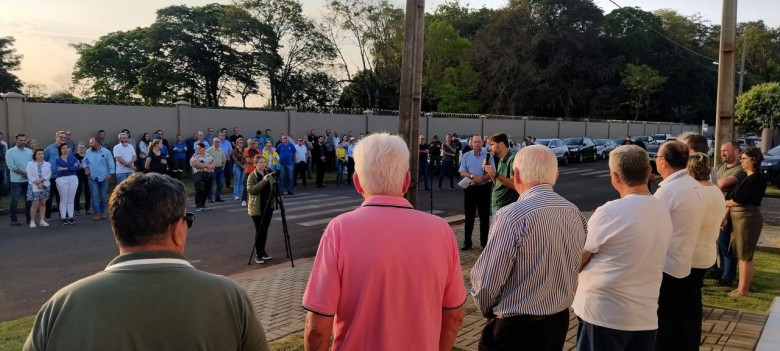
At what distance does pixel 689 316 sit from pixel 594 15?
63.7 meters

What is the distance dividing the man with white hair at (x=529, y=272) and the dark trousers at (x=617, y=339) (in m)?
0.38

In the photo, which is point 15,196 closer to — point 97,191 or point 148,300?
point 97,191

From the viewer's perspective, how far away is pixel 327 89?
4781cm

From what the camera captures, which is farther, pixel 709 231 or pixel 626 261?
pixel 709 231

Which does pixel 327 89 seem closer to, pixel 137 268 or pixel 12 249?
pixel 12 249

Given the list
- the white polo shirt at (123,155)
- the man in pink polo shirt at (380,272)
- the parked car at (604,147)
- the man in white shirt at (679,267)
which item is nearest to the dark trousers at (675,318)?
the man in white shirt at (679,267)

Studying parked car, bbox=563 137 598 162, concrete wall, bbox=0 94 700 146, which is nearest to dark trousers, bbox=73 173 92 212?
concrete wall, bbox=0 94 700 146

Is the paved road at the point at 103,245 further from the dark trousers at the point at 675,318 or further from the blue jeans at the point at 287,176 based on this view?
the dark trousers at the point at 675,318

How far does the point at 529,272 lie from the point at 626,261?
2.33 feet

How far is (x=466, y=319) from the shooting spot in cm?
574

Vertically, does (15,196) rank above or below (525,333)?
below

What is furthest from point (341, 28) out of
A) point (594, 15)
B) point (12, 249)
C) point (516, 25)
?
point (12, 249)

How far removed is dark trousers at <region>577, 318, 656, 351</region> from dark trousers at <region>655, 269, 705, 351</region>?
2.98ft

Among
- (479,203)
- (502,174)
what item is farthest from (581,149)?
(502,174)
